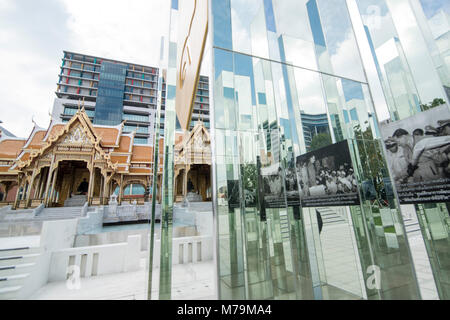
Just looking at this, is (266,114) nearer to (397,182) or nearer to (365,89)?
(365,89)

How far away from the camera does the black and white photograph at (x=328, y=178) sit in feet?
6.95

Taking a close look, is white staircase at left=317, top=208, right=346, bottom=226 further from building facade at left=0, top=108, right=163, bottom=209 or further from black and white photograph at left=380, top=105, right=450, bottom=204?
building facade at left=0, top=108, right=163, bottom=209

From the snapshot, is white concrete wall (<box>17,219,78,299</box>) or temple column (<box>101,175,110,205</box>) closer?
white concrete wall (<box>17,219,78,299</box>)

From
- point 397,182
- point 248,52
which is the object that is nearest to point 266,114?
point 248,52

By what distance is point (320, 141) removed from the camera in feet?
8.66

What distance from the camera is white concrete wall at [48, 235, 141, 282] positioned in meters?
3.19

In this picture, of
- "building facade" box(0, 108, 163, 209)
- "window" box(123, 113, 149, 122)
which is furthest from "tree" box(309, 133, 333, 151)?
"window" box(123, 113, 149, 122)

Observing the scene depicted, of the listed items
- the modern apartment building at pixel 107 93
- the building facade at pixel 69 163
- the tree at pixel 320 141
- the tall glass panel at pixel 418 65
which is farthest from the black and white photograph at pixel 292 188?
the modern apartment building at pixel 107 93

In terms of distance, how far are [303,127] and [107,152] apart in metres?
12.9

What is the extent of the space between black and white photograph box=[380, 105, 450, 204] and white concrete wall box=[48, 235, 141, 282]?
414 centimetres

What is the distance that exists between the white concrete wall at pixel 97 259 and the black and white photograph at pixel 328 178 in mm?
3213

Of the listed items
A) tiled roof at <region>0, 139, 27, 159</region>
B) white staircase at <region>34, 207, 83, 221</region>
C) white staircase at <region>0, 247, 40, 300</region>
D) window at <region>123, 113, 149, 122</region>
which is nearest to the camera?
white staircase at <region>0, 247, 40, 300</region>

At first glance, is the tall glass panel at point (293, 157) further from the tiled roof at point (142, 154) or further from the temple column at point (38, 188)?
the temple column at point (38, 188)

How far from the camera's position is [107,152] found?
12.3 m
